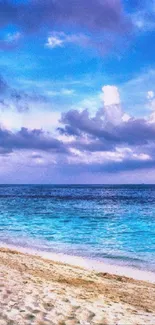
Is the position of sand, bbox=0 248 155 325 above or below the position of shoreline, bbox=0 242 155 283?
above

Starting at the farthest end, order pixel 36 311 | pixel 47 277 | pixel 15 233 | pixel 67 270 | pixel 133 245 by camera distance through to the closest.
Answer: pixel 15 233, pixel 133 245, pixel 67 270, pixel 47 277, pixel 36 311

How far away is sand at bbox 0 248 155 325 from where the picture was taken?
9.21 metres

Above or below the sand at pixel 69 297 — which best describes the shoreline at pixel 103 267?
below

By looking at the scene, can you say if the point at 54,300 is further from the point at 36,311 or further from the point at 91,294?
the point at 91,294

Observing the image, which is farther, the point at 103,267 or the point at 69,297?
the point at 103,267

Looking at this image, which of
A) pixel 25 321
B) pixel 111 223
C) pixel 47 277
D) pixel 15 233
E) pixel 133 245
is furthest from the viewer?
pixel 111 223

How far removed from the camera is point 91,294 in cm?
1229

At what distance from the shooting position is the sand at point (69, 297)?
9.21m

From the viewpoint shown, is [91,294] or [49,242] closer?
[91,294]

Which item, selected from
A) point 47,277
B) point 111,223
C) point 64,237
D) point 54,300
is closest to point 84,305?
point 54,300

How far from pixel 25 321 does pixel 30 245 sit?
19288 millimetres

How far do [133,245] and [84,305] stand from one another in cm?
1759

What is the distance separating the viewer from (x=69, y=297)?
11242mm

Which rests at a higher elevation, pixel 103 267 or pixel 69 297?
pixel 69 297
